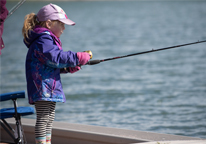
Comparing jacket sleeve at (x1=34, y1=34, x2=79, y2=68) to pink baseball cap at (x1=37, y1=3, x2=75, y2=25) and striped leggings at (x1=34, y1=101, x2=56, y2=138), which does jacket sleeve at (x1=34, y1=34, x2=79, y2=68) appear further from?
striped leggings at (x1=34, y1=101, x2=56, y2=138)

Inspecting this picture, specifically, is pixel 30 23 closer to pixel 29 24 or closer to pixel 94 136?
pixel 29 24

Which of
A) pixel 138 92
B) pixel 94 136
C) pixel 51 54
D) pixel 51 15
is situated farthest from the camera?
pixel 138 92

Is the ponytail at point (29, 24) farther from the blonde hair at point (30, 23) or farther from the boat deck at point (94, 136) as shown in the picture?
the boat deck at point (94, 136)

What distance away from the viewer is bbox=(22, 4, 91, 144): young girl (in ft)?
8.37

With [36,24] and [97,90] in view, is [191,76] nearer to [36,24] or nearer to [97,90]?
[97,90]

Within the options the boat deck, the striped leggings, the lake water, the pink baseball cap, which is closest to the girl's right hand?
the pink baseball cap

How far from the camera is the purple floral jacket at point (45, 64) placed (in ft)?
8.36

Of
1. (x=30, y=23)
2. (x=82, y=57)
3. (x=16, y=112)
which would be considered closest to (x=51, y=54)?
(x=82, y=57)

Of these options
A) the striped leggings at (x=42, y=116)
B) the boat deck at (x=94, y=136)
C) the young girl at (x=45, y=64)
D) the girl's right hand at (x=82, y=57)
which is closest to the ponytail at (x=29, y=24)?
the young girl at (x=45, y=64)

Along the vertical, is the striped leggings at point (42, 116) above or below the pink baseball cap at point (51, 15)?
below

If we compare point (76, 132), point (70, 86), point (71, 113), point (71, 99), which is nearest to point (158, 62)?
point (70, 86)

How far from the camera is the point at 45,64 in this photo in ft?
8.47

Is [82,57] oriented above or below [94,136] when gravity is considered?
above

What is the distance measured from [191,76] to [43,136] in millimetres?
7979
